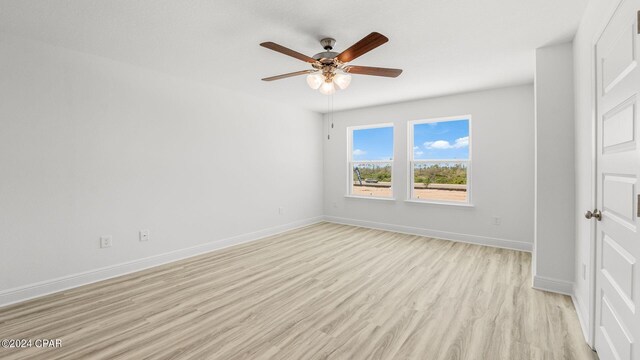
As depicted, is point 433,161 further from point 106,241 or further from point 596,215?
point 106,241

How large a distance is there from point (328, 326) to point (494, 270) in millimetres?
2340

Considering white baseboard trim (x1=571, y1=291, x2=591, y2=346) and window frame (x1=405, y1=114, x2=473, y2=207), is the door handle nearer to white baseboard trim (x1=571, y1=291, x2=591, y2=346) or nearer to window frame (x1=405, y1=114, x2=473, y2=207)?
white baseboard trim (x1=571, y1=291, x2=591, y2=346)

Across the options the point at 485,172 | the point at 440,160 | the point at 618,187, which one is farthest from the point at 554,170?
the point at 440,160

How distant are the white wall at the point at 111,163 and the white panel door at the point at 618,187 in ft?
13.7

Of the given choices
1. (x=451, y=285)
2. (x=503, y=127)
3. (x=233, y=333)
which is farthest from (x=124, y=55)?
(x=503, y=127)

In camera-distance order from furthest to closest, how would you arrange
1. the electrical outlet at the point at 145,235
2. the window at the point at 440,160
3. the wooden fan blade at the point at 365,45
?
1. the window at the point at 440,160
2. the electrical outlet at the point at 145,235
3. the wooden fan blade at the point at 365,45

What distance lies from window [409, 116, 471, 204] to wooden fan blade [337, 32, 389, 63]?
125 inches

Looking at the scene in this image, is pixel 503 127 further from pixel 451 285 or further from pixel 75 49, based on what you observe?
pixel 75 49

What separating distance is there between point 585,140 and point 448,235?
2959 mm

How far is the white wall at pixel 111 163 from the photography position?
8.67ft

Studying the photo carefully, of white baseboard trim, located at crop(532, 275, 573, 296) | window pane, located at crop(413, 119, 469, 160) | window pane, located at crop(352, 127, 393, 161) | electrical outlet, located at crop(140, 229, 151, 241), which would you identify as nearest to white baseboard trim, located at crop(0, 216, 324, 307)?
electrical outlet, located at crop(140, 229, 151, 241)

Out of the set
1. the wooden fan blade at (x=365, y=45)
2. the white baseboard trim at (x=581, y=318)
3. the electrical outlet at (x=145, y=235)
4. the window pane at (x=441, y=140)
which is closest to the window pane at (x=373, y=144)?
the window pane at (x=441, y=140)

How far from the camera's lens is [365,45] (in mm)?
2154

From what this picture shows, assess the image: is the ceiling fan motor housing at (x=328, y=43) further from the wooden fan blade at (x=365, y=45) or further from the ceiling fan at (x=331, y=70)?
the wooden fan blade at (x=365, y=45)
